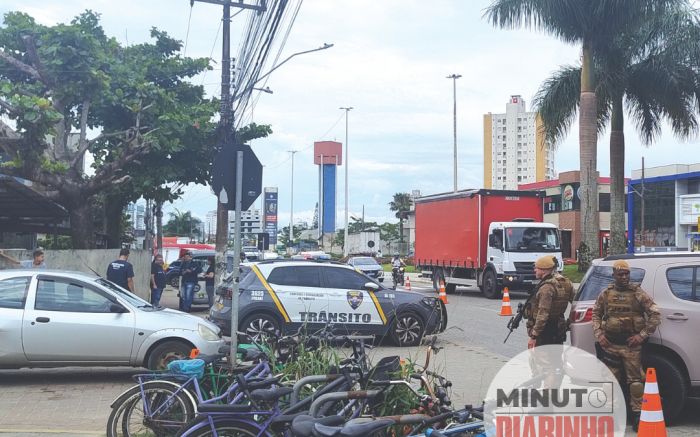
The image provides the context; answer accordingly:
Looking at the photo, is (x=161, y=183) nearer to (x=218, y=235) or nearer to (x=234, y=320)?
(x=218, y=235)

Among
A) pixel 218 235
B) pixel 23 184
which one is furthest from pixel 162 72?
pixel 23 184

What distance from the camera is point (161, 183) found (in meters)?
20.5

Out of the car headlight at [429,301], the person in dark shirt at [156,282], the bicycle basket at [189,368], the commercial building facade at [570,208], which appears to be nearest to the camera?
the bicycle basket at [189,368]

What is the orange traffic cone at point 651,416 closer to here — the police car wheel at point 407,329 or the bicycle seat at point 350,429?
the bicycle seat at point 350,429

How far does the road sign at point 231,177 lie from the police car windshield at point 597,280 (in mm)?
3893

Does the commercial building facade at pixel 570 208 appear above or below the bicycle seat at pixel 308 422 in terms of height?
above

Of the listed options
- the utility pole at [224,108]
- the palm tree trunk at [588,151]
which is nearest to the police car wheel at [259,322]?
the utility pole at [224,108]

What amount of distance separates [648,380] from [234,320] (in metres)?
4.25

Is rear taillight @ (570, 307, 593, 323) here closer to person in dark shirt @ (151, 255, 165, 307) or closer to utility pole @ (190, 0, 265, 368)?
utility pole @ (190, 0, 265, 368)

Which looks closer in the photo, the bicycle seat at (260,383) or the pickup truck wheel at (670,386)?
the bicycle seat at (260,383)

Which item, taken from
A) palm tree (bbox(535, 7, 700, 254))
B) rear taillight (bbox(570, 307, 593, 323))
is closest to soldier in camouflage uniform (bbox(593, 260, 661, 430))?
rear taillight (bbox(570, 307, 593, 323))

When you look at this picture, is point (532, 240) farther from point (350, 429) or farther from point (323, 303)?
point (350, 429)

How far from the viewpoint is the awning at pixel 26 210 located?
15.3 metres

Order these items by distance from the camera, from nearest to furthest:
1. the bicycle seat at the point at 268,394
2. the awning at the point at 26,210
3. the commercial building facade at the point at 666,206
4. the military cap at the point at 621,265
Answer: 1. the bicycle seat at the point at 268,394
2. the military cap at the point at 621,265
3. the awning at the point at 26,210
4. the commercial building facade at the point at 666,206
